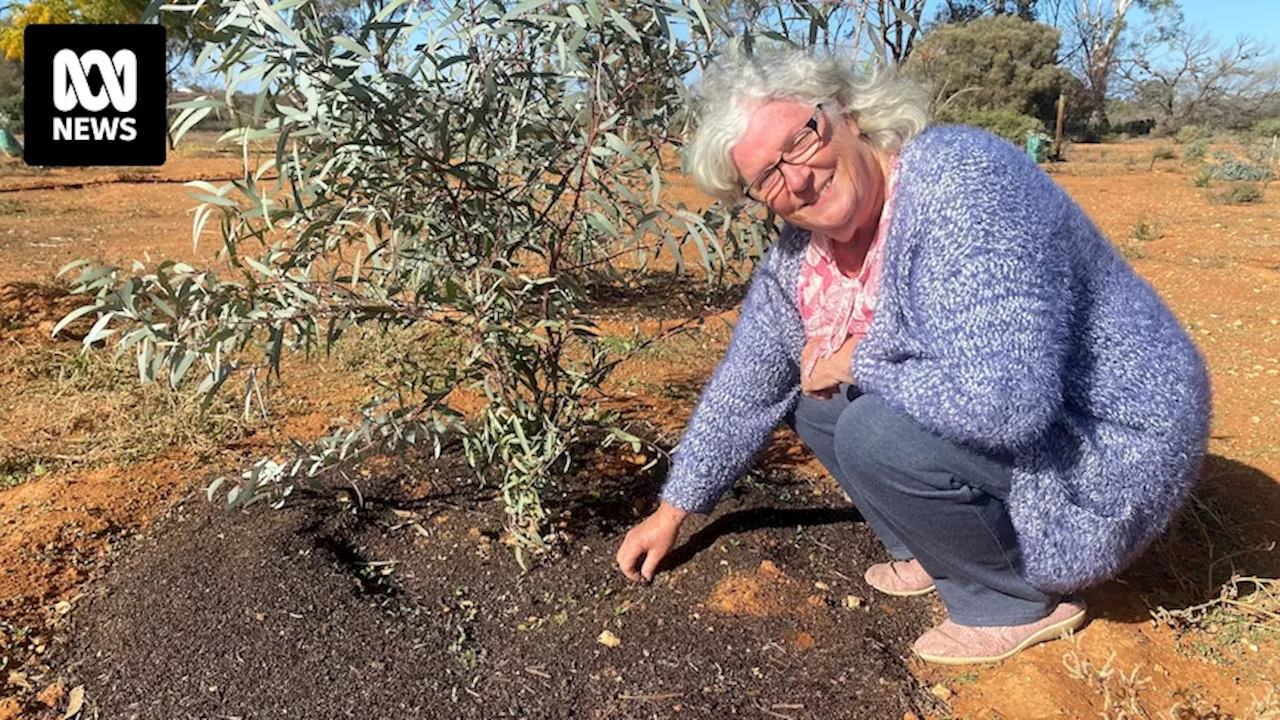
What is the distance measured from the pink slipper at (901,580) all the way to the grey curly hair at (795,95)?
893 millimetres

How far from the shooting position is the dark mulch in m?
1.59

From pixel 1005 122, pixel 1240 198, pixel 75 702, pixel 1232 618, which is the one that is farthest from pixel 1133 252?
pixel 1005 122

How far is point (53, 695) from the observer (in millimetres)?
1605

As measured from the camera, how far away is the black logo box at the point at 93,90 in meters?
7.80

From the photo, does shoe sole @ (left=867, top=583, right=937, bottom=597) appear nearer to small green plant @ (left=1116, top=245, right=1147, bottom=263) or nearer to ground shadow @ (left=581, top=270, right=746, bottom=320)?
ground shadow @ (left=581, top=270, right=746, bottom=320)

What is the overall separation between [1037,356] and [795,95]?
21.0 inches

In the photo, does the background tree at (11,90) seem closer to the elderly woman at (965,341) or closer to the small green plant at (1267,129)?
the elderly woman at (965,341)

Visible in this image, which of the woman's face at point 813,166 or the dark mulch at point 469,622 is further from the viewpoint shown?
the dark mulch at point 469,622

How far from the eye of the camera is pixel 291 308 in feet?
4.77

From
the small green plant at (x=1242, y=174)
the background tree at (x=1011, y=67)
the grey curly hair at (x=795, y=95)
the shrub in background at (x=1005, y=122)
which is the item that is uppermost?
the background tree at (x=1011, y=67)

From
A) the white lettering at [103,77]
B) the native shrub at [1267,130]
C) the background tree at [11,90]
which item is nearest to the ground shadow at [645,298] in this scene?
the white lettering at [103,77]

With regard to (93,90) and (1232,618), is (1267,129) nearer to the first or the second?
(93,90)

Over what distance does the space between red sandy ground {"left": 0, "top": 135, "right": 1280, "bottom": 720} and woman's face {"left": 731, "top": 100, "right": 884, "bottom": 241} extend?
530 mm

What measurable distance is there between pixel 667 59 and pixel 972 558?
1.01 m
